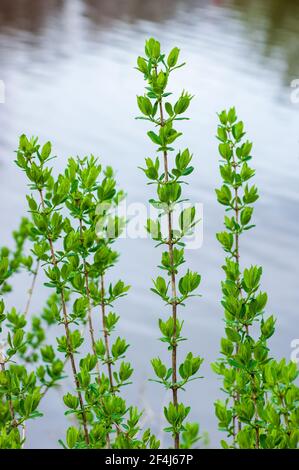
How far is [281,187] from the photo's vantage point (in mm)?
5988

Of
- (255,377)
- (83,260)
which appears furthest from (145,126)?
(255,377)

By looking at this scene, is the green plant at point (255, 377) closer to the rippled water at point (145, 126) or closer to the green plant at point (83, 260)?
the green plant at point (83, 260)

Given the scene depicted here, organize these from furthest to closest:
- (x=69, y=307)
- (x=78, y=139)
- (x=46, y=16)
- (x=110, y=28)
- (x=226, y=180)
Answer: (x=46, y=16), (x=110, y=28), (x=78, y=139), (x=69, y=307), (x=226, y=180)

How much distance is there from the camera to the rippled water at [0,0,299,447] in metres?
4.38

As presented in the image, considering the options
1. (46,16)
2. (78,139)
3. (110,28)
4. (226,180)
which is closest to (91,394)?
(226,180)

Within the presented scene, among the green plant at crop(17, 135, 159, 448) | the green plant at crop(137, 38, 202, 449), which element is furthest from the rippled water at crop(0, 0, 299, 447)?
the green plant at crop(137, 38, 202, 449)

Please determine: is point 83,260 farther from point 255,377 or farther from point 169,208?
point 255,377

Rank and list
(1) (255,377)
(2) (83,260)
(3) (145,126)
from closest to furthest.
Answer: (1) (255,377) → (2) (83,260) → (3) (145,126)

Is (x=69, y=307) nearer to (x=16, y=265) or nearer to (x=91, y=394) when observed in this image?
(x=16, y=265)

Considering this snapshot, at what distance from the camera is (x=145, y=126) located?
22.6 ft

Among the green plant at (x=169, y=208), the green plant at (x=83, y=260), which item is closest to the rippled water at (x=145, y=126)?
the green plant at (x=83, y=260)

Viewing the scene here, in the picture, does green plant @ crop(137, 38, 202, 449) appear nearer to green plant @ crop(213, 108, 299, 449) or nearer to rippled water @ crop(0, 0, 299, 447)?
green plant @ crop(213, 108, 299, 449)
